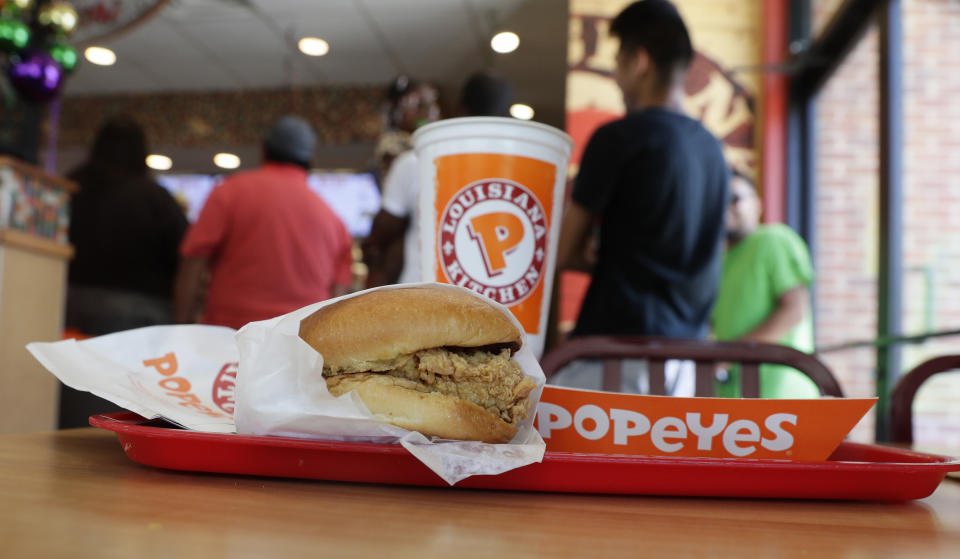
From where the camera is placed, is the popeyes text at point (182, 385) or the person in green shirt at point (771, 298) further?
the person in green shirt at point (771, 298)

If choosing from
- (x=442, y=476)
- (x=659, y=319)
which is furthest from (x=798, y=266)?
(x=442, y=476)

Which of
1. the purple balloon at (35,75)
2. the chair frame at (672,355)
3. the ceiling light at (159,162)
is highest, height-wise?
the ceiling light at (159,162)

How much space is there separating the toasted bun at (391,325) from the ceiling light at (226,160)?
7553 mm

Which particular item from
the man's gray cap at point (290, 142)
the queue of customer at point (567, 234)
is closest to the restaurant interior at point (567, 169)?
the queue of customer at point (567, 234)

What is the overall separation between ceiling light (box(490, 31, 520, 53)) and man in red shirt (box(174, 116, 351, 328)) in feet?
11.5

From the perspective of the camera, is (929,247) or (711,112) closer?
(929,247)

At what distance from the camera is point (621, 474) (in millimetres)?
468

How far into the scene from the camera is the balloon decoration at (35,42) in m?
3.27

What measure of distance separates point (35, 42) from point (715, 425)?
3.75m

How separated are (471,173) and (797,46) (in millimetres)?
4085

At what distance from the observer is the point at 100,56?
6.41 metres

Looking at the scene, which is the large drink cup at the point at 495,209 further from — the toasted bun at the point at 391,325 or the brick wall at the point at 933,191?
the brick wall at the point at 933,191

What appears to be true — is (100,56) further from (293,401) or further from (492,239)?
(293,401)

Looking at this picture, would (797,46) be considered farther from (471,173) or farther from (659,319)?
(471,173)
